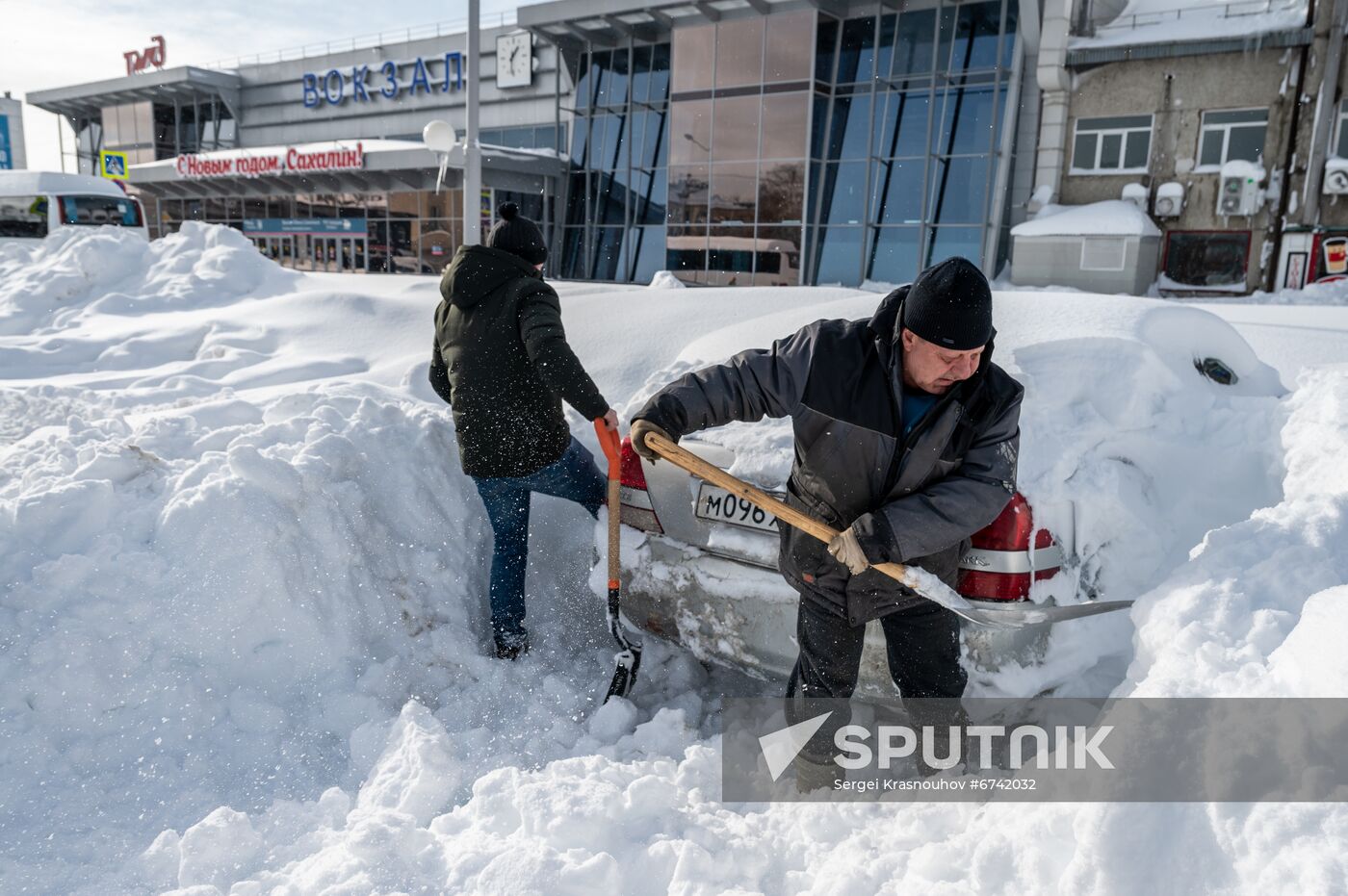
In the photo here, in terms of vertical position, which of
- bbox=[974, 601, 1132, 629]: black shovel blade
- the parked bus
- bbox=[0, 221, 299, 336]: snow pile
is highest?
the parked bus

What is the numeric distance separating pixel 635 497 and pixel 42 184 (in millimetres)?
20261

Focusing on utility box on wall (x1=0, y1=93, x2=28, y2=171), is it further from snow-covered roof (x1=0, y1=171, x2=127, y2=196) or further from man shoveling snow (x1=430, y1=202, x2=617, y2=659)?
man shoveling snow (x1=430, y1=202, x2=617, y2=659)

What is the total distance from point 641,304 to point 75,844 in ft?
14.9

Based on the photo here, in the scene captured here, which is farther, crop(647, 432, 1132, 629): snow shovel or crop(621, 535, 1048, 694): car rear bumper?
crop(621, 535, 1048, 694): car rear bumper

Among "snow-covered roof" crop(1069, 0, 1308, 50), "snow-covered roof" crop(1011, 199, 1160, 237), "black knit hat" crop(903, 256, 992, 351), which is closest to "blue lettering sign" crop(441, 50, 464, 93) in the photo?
"snow-covered roof" crop(1069, 0, 1308, 50)

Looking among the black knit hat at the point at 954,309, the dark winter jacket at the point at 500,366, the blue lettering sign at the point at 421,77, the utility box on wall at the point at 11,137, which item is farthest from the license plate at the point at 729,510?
the utility box on wall at the point at 11,137

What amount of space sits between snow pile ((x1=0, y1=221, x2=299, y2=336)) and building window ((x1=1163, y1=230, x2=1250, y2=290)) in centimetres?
1662

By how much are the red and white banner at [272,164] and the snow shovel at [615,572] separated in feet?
75.3

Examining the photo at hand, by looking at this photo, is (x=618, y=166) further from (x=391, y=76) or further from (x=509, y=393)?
(x=509, y=393)

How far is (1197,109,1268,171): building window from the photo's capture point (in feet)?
55.3

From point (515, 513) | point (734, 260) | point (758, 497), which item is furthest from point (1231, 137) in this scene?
point (758, 497)

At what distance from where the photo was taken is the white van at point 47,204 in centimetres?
1786

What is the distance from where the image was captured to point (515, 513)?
3588mm

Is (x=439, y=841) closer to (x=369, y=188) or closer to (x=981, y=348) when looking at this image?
(x=981, y=348)
